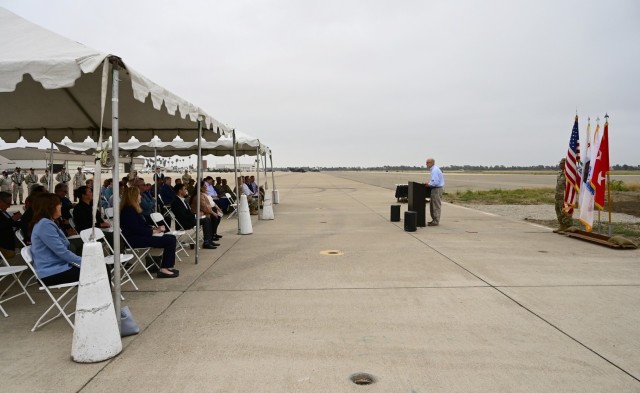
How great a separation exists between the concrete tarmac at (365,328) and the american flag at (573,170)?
2.25 metres

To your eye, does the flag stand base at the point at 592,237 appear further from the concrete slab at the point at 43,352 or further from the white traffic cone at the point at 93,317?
the white traffic cone at the point at 93,317

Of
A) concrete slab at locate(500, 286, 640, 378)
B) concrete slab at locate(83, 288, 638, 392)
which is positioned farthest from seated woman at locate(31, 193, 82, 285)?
concrete slab at locate(500, 286, 640, 378)

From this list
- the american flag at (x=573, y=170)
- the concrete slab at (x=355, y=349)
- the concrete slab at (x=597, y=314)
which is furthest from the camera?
the american flag at (x=573, y=170)

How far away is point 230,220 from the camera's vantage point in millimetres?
13945

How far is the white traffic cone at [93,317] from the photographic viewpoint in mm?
3635

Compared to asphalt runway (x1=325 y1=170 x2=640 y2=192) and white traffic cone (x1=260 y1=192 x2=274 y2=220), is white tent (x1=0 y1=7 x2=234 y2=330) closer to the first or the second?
white traffic cone (x1=260 y1=192 x2=274 y2=220)

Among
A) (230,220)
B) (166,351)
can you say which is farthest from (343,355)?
(230,220)

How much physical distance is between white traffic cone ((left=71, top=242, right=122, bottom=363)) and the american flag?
9979mm

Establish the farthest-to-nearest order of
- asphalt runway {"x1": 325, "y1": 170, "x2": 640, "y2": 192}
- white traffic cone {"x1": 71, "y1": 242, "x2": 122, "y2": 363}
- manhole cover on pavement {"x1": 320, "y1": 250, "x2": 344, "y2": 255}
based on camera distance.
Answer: asphalt runway {"x1": 325, "y1": 170, "x2": 640, "y2": 192}, manhole cover on pavement {"x1": 320, "y1": 250, "x2": 344, "y2": 255}, white traffic cone {"x1": 71, "y1": 242, "x2": 122, "y2": 363}


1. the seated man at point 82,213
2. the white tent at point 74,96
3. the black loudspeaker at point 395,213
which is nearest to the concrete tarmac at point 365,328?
the white tent at point 74,96

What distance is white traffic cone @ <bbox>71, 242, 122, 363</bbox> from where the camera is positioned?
3.63 meters

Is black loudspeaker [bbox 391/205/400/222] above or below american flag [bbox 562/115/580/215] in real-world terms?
below

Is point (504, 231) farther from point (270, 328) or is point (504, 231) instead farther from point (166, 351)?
point (166, 351)

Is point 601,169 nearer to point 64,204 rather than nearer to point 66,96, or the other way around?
point 66,96
